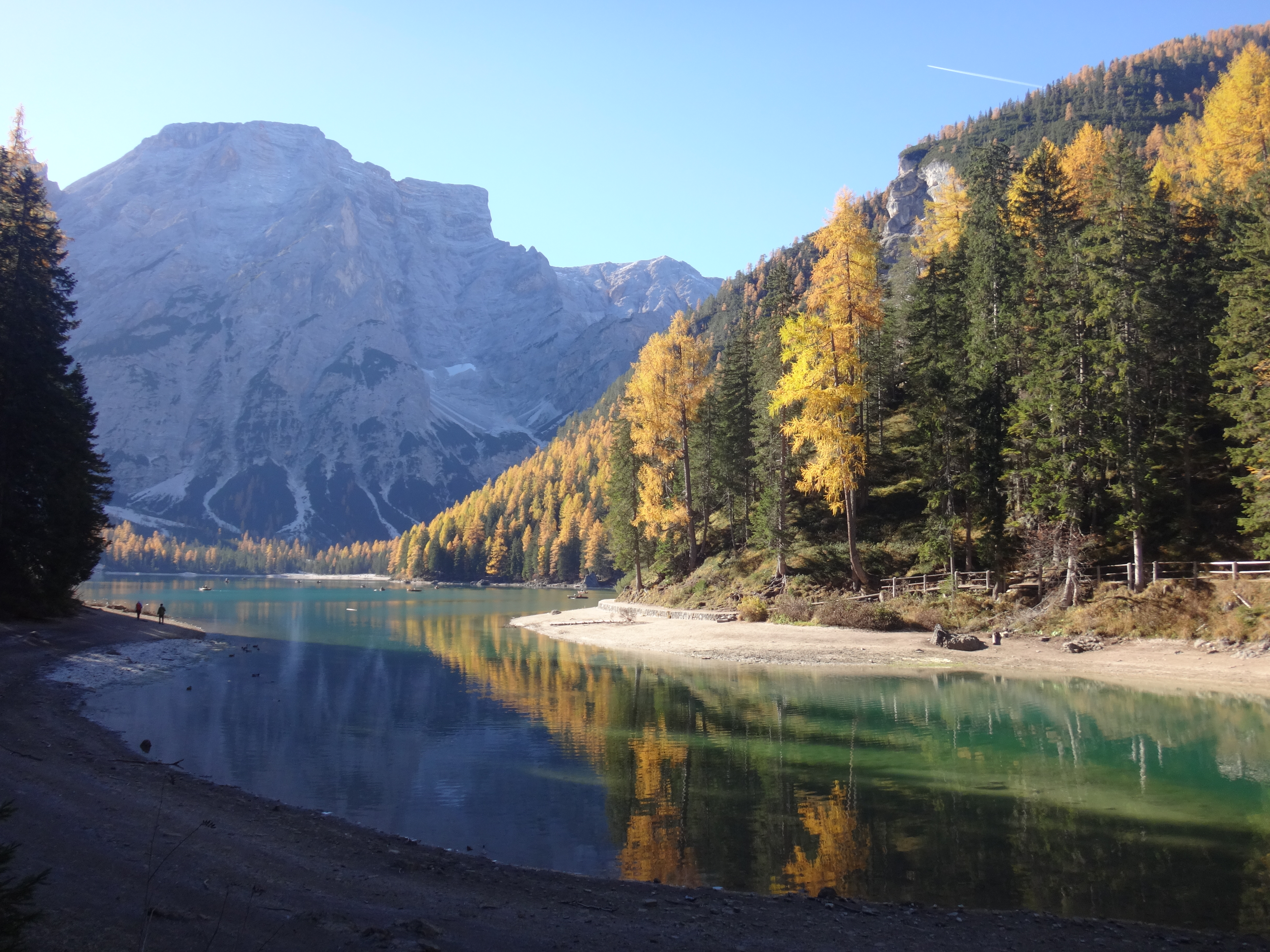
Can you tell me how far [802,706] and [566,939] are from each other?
58.7ft

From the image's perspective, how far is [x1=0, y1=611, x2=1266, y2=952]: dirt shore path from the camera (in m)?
7.52

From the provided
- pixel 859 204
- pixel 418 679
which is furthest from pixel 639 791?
pixel 859 204

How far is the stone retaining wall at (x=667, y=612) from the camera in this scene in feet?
146

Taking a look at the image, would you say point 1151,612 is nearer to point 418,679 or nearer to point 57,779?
point 418,679

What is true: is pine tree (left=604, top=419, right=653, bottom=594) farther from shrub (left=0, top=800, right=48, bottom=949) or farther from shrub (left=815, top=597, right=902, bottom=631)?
shrub (left=0, top=800, right=48, bottom=949)

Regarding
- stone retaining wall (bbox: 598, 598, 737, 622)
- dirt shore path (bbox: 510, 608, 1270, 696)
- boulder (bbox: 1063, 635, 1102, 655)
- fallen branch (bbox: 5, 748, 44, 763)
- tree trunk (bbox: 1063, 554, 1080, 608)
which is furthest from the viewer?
stone retaining wall (bbox: 598, 598, 737, 622)

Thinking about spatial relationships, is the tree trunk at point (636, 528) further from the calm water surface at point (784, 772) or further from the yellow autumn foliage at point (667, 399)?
the calm water surface at point (784, 772)

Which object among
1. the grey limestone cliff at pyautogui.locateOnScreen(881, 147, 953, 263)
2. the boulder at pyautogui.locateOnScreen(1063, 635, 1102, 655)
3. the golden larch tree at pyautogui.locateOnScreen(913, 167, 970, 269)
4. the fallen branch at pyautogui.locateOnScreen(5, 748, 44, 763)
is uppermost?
the grey limestone cliff at pyautogui.locateOnScreen(881, 147, 953, 263)

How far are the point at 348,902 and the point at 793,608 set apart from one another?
113 feet

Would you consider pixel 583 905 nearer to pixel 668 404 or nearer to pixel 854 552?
pixel 854 552

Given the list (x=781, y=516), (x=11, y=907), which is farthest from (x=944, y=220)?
(x=11, y=907)

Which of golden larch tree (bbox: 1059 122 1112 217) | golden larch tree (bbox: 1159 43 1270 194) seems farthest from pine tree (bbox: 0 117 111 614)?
golden larch tree (bbox: 1159 43 1270 194)

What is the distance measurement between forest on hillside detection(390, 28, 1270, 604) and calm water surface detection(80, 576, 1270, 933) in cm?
1107

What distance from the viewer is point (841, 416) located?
1511 inches
